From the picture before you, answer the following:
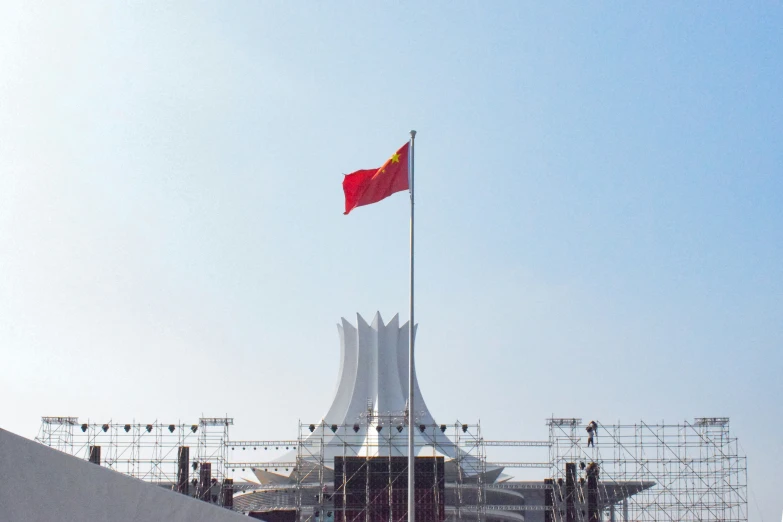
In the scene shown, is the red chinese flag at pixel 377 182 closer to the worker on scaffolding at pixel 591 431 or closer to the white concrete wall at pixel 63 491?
the white concrete wall at pixel 63 491

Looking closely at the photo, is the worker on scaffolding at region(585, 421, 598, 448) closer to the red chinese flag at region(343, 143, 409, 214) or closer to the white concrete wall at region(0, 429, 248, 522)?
the red chinese flag at region(343, 143, 409, 214)

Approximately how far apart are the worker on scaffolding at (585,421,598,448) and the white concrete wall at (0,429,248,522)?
20.2 m

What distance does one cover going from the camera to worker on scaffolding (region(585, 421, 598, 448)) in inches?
1008

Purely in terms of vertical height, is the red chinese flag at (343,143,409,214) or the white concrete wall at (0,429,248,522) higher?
the red chinese flag at (343,143,409,214)

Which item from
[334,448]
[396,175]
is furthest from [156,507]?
[334,448]

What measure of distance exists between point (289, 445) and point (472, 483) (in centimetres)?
694

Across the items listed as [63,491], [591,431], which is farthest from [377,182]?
[591,431]

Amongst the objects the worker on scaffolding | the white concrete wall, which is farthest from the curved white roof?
the white concrete wall

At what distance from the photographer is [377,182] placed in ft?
43.4

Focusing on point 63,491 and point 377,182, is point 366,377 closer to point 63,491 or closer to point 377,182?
point 377,182

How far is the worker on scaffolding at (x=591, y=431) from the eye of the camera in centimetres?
2561

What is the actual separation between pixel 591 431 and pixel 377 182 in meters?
14.5

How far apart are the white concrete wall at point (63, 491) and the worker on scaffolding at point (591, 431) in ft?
66.4

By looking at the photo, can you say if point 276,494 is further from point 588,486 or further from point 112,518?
point 112,518
